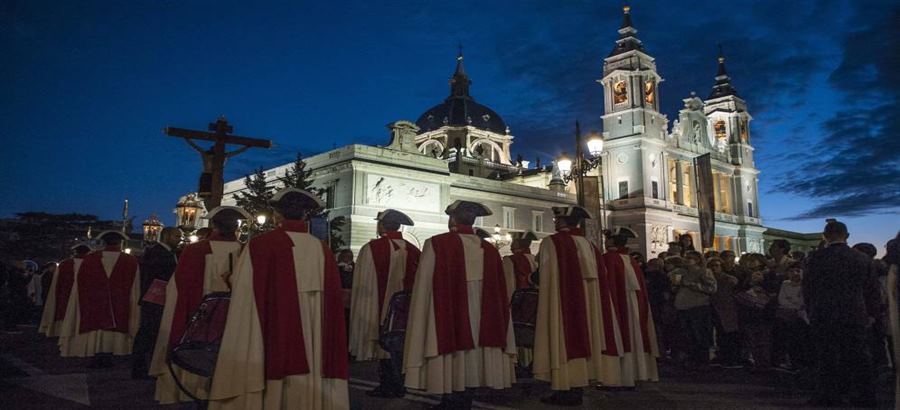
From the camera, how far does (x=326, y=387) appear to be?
4.03m

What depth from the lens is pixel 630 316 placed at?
6445mm

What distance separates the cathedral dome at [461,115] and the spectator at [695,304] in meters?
54.0

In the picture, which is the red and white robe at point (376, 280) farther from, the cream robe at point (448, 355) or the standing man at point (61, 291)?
the standing man at point (61, 291)

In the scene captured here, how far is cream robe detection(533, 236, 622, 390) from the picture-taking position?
5.46m

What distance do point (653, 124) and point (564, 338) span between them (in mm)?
44903

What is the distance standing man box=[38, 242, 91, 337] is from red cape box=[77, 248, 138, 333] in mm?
1305

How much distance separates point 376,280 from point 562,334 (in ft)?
7.62

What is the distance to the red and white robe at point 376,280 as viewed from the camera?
6602 mm

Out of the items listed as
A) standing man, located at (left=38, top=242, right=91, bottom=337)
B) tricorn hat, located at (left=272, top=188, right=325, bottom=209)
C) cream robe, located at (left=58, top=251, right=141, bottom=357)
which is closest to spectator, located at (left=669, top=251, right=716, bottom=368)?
tricorn hat, located at (left=272, top=188, right=325, bottom=209)

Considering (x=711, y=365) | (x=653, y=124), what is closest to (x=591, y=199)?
(x=711, y=365)

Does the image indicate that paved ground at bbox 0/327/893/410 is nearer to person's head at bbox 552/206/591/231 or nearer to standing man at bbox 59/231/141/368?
standing man at bbox 59/231/141/368

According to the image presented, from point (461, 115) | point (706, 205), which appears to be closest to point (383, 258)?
point (706, 205)

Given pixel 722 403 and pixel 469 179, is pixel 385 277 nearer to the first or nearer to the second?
pixel 722 403

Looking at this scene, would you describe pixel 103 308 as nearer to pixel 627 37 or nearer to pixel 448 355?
pixel 448 355
